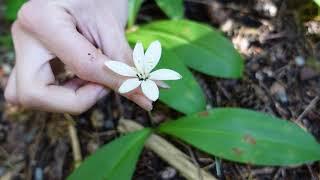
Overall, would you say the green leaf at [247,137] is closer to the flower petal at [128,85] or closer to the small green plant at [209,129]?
the small green plant at [209,129]

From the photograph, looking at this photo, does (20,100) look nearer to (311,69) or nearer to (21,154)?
(21,154)

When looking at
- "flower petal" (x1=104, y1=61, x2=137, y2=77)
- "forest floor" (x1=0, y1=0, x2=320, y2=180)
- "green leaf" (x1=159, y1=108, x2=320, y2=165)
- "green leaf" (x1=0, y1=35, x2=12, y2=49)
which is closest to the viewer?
"flower petal" (x1=104, y1=61, x2=137, y2=77)

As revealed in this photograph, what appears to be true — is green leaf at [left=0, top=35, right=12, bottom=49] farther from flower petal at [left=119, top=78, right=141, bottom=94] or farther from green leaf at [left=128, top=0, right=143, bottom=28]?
flower petal at [left=119, top=78, right=141, bottom=94]

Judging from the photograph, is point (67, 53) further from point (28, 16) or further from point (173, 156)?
point (173, 156)

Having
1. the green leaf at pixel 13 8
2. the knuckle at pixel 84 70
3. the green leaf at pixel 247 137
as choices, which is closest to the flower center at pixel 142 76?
the knuckle at pixel 84 70

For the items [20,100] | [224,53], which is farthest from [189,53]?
[20,100]

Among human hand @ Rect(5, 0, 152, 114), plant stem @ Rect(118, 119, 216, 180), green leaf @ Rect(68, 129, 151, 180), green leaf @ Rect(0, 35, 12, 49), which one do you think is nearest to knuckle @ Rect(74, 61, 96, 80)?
human hand @ Rect(5, 0, 152, 114)
